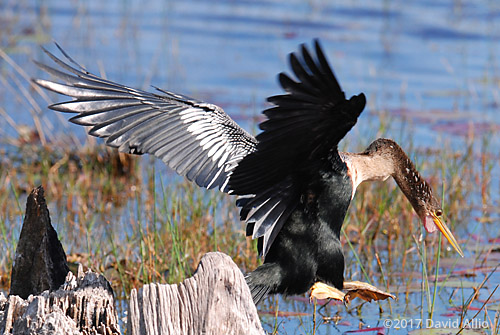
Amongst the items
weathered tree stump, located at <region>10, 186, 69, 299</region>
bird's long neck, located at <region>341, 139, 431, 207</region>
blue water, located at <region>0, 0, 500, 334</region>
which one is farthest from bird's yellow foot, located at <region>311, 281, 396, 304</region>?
blue water, located at <region>0, 0, 500, 334</region>

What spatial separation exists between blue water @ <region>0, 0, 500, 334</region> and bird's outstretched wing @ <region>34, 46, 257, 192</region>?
2.93 metres

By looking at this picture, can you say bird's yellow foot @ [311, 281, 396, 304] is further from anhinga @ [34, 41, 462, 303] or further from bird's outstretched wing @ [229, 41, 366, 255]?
bird's outstretched wing @ [229, 41, 366, 255]

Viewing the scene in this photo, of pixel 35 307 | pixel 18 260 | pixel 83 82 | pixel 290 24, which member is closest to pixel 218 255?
pixel 35 307

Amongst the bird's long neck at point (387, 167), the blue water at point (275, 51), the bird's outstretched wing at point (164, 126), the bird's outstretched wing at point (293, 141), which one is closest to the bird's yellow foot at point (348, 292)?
the bird's outstretched wing at point (293, 141)

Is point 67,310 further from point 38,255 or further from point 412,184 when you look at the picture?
point 412,184

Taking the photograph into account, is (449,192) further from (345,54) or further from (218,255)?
(345,54)

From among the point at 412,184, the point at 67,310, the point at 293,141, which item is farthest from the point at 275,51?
the point at 67,310

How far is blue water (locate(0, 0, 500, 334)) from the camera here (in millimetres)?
8044

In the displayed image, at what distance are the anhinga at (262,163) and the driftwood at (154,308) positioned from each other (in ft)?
2.09

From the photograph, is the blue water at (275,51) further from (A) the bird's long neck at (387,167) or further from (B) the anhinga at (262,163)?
(B) the anhinga at (262,163)

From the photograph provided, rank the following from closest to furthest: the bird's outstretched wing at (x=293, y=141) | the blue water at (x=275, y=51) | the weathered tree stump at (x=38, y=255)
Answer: the bird's outstretched wing at (x=293, y=141) < the weathered tree stump at (x=38, y=255) < the blue water at (x=275, y=51)

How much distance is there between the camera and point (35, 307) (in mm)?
2703

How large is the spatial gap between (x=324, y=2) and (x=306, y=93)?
1007 cm

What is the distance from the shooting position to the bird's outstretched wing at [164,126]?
143 inches
